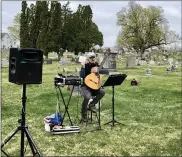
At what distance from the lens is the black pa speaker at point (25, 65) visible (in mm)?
6352

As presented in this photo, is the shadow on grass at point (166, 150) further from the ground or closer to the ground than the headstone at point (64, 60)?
closer to the ground

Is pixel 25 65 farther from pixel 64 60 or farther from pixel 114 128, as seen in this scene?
pixel 64 60

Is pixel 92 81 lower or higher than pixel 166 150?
higher


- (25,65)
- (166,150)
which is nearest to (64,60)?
(166,150)

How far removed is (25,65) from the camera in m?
6.41

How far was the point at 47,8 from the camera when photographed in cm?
5338

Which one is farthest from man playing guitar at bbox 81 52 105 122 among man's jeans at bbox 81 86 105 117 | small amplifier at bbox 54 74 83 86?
small amplifier at bbox 54 74 83 86

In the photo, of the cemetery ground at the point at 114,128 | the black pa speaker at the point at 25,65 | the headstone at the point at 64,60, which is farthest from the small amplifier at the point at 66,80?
the headstone at the point at 64,60

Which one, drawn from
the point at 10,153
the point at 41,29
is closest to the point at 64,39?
the point at 41,29

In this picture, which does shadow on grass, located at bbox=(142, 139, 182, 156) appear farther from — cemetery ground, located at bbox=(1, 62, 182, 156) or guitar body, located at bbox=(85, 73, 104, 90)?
guitar body, located at bbox=(85, 73, 104, 90)

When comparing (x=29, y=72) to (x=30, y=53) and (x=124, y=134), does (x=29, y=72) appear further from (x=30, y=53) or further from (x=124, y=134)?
(x=124, y=134)

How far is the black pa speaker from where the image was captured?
6.35 m

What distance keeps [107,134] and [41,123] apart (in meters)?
1.85

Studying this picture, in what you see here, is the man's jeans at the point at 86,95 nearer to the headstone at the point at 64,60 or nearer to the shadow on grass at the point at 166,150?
the shadow on grass at the point at 166,150
